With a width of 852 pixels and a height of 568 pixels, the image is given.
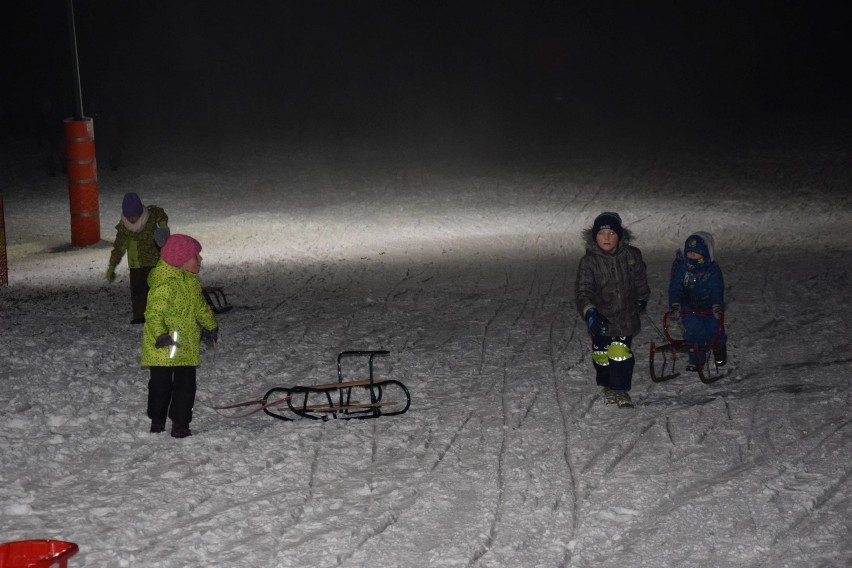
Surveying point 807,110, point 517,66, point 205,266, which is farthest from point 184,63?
point 205,266

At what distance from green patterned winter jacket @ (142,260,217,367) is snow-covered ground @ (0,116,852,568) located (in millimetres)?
567

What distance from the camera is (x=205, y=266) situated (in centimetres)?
1409

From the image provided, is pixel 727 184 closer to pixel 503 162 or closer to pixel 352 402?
pixel 503 162

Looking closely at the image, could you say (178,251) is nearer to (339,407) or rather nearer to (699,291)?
(339,407)

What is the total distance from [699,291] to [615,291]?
1227 mm

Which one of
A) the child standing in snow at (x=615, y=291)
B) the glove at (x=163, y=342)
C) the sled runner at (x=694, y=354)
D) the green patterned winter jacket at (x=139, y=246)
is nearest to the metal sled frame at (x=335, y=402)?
the glove at (x=163, y=342)

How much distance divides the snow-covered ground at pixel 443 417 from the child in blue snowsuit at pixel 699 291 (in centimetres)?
42

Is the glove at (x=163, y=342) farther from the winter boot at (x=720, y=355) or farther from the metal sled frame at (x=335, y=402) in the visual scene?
the winter boot at (x=720, y=355)

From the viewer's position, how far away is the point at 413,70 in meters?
34.2

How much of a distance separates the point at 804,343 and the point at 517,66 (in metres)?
25.9

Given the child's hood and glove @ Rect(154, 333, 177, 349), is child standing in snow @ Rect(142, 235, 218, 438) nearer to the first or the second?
glove @ Rect(154, 333, 177, 349)

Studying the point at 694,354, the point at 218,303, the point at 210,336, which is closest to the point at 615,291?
the point at 694,354

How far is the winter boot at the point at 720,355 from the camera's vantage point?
8.70 meters

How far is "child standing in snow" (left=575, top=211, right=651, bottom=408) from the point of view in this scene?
25.3 feet
